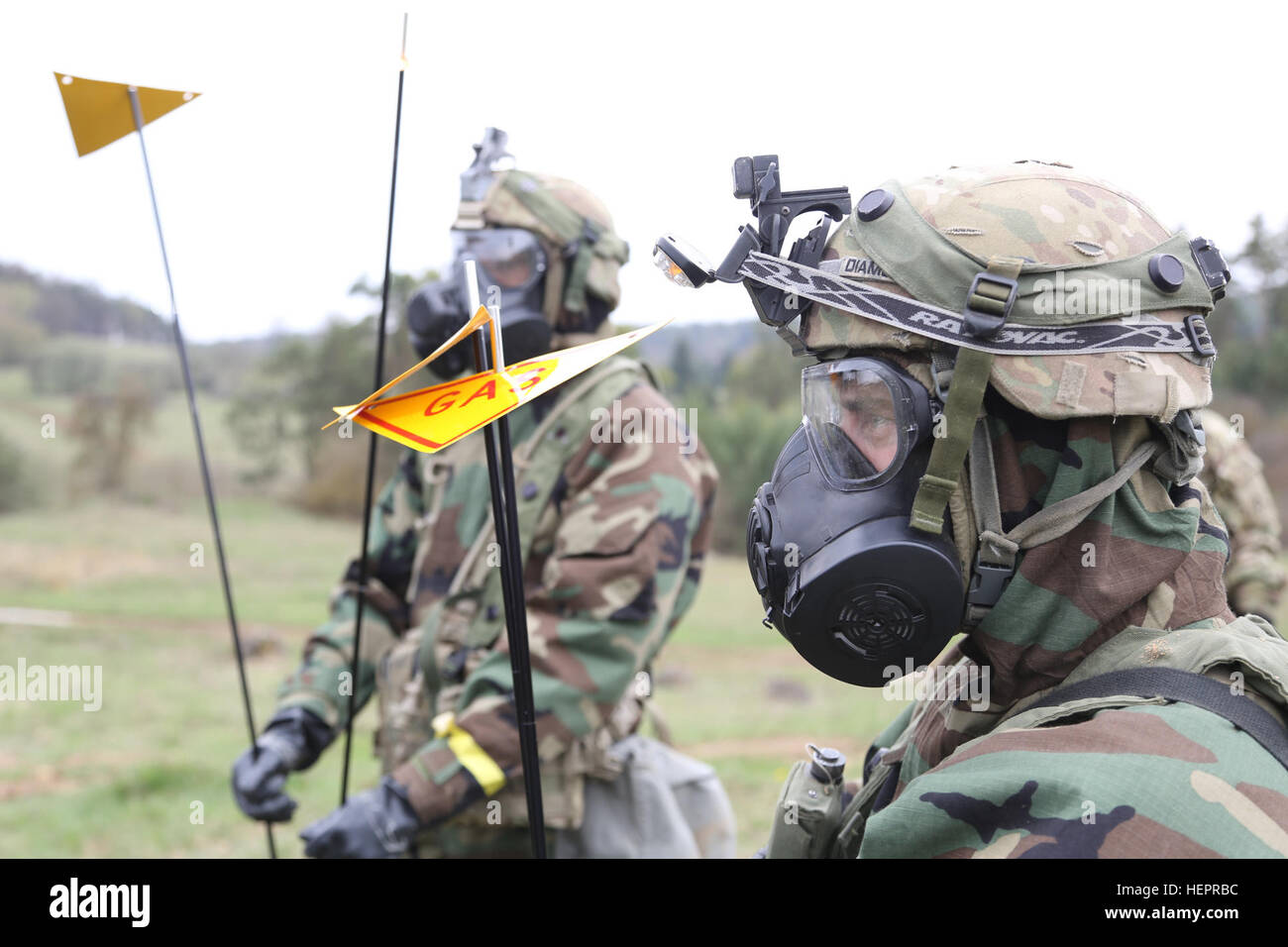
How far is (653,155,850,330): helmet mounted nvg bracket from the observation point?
86.1 inches

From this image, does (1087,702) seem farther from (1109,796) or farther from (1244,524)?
A: (1244,524)

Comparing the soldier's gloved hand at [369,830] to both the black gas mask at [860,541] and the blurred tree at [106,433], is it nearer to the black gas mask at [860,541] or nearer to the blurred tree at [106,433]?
the black gas mask at [860,541]

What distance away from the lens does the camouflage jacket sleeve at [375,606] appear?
174 inches

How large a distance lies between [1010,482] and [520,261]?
2745mm

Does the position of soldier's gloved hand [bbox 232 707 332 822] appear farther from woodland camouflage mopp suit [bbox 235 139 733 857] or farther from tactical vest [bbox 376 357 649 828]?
tactical vest [bbox 376 357 649 828]

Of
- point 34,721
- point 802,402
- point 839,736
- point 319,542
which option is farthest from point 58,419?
point 802,402

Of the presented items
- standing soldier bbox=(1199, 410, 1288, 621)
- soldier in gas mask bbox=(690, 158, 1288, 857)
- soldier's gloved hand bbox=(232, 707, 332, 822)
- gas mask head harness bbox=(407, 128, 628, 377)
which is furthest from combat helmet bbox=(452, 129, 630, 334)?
standing soldier bbox=(1199, 410, 1288, 621)

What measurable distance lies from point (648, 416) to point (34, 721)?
352 inches

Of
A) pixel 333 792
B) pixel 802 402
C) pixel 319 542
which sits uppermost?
pixel 802 402

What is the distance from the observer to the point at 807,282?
2.09 m

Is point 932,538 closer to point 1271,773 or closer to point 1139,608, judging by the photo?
point 1139,608

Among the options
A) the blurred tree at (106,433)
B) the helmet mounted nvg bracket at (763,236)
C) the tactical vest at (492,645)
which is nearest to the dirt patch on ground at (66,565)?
the blurred tree at (106,433)

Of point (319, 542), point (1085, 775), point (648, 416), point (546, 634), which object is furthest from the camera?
point (319, 542)

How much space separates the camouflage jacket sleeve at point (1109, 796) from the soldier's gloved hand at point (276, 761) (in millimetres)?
2910
